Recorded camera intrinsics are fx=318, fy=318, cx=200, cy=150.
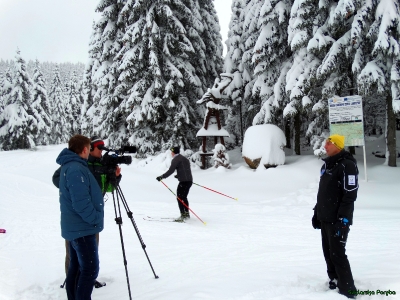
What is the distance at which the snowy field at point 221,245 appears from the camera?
4.24 meters

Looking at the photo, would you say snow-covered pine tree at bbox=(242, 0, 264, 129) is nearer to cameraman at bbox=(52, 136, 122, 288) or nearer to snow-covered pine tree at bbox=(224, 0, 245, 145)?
snow-covered pine tree at bbox=(224, 0, 245, 145)

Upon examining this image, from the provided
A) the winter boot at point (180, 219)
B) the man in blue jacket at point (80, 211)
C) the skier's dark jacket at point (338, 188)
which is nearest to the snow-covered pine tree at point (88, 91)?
the winter boot at point (180, 219)

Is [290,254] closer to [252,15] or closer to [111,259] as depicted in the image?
[111,259]

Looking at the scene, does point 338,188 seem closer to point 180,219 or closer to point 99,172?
point 99,172

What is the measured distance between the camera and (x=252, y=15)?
60.7ft

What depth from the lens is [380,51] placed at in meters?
11.6

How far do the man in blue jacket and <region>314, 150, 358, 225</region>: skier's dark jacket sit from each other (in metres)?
2.67

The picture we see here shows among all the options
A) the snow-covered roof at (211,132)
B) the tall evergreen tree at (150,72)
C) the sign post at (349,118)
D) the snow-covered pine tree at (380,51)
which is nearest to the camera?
the snow-covered pine tree at (380,51)

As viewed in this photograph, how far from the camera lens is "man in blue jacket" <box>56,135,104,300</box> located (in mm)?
3328

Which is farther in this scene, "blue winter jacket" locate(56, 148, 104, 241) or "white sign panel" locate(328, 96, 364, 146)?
"white sign panel" locate(328, 96, 364, 146)

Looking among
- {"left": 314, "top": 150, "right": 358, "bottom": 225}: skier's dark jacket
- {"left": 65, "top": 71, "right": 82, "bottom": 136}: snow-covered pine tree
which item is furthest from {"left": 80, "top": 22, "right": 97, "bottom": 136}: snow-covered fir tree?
{"left": 65, "top": 71, "right": 82, "bottom": 136}: snow-covered pine tree

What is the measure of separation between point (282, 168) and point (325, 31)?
608 centimetres

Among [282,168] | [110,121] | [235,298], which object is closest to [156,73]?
[110,121]

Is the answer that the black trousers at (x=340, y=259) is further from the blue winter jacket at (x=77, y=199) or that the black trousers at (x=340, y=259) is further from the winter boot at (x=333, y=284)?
the blue winter jacket at (x=77, y=199)
